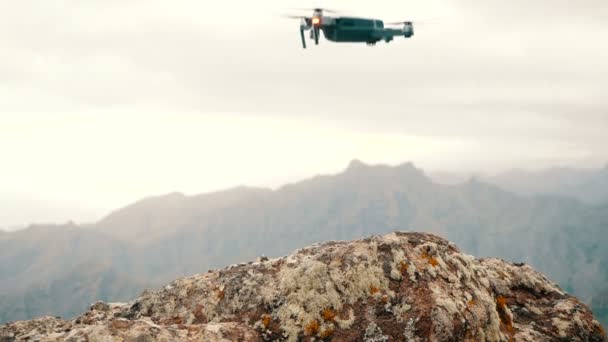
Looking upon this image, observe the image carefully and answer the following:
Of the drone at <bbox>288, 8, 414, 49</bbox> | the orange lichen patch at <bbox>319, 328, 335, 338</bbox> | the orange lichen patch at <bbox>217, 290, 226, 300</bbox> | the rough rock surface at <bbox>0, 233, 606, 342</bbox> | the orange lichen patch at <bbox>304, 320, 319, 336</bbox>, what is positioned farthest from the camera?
the drone at <bbox>288, 8, 414, 49</bbox>

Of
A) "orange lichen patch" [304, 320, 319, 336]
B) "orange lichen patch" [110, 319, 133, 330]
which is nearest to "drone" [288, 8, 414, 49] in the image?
"orange lichen patch" [304, 320, 319, 336]

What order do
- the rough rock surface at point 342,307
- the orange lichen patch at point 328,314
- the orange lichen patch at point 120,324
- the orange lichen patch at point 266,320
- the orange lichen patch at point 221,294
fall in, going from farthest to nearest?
1. the orange lichen patch at point 221,294
2. the orange lichen patch at point 266,320
3. the orange lichen patch at point 328,314
4. the rough rock surface at point 342,307
5. the orange lichen patch at point 120,324

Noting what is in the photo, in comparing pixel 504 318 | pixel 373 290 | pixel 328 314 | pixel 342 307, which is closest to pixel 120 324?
pixel 328 314

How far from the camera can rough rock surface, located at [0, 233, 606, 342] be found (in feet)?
43.5

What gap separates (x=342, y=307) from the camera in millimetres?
14250

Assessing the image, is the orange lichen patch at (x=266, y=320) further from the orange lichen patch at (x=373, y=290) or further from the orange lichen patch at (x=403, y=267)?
the orange lichen patch at (x=403, y=267)

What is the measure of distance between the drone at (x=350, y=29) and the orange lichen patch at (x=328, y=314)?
33743 millimetres

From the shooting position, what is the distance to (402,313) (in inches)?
539

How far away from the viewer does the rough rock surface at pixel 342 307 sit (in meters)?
13.3

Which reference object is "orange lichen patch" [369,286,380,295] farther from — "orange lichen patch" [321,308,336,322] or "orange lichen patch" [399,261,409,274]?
"orange lichen patch" [321,308,336,322]

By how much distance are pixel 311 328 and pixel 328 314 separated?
1.99ft

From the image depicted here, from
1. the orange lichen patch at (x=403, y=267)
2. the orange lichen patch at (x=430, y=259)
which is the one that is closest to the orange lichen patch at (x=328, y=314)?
the orange lichen patch at (x=403, y=267)

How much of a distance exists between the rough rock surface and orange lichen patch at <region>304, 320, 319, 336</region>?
0.03 meters

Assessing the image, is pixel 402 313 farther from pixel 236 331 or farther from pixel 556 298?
pixel 556 298
